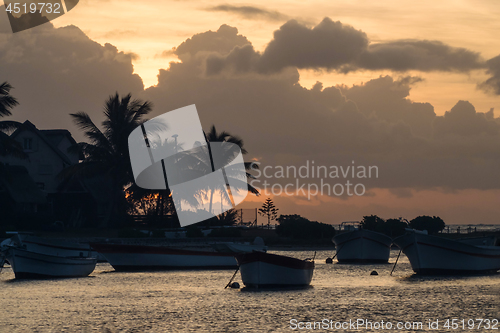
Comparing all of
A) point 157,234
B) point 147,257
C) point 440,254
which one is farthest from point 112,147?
point 440,254

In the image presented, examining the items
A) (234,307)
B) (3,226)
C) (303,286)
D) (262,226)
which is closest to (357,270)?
(303,286)

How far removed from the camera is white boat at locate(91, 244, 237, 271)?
3584 cm

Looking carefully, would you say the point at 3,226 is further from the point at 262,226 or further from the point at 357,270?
the point at 262,226

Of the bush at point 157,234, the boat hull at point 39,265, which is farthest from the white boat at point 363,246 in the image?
the boat hull at point 39,265

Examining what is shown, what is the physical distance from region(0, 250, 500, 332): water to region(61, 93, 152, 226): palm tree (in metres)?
24.4

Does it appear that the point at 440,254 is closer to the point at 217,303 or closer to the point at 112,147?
the point at 217,303

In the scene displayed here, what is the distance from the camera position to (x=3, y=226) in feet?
152

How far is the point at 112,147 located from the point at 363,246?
26.2 meters

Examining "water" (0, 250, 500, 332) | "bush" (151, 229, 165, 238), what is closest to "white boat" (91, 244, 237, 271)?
"water" (0, 250, 500, 332)

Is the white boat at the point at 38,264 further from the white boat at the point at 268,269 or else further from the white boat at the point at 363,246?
the white boat at the point at 363,246

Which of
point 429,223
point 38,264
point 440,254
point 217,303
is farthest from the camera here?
point 429,223

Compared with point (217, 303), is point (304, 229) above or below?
above

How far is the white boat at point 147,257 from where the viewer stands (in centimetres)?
3584

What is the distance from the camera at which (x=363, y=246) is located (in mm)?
44750
